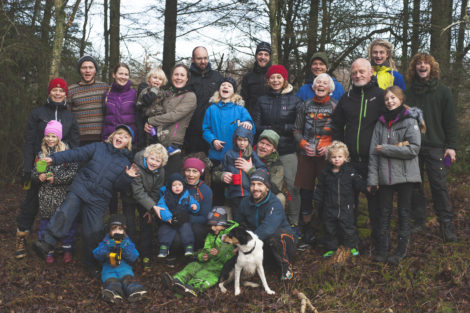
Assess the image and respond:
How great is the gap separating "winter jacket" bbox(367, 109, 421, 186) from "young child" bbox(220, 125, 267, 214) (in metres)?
1.41

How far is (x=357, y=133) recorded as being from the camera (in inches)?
187

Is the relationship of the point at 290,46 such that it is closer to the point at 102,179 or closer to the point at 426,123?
the point at 426,123

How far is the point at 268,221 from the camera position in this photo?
14.5ft

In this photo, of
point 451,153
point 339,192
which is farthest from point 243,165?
point 451,153

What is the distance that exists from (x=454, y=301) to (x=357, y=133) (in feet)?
6.95

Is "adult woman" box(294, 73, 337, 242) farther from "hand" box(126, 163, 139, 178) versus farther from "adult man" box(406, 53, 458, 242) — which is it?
"hand" box(126, 163, 139, 178)

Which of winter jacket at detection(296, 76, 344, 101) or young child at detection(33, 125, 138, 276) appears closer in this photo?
young child at detection(33, 125, 138, 276)

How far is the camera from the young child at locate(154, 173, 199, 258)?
468cm

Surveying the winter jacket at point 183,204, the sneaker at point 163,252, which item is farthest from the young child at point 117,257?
the winter jacket at point 183,204

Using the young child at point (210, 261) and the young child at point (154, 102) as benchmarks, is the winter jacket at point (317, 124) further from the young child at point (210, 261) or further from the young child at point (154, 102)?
the young child at point (154, 102)

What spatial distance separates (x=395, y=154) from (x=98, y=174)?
363 centimetres

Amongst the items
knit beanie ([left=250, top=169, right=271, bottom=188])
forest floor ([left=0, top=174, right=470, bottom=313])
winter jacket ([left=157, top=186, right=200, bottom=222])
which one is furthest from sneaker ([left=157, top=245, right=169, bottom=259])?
knit beanie ([left=250, top=169, right=271, bottom=188])

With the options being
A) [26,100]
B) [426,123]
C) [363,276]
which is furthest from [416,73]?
[26,100]

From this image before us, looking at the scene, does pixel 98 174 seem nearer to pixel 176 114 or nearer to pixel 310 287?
pixel 176 114
